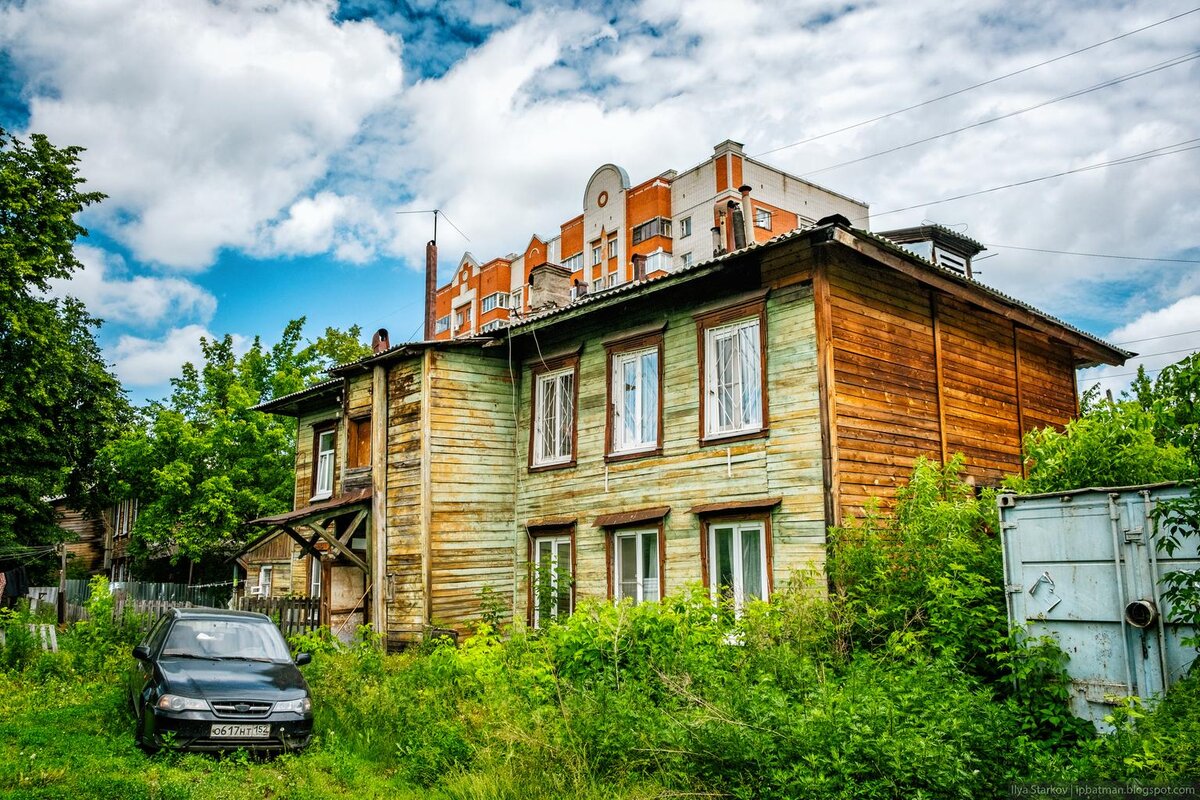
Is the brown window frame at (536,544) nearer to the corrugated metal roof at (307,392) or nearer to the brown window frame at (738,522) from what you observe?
the brown window frame at (738,522)

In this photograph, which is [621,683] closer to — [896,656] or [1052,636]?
[896,656]

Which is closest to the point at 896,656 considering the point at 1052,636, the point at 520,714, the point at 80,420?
the point at 1052,636

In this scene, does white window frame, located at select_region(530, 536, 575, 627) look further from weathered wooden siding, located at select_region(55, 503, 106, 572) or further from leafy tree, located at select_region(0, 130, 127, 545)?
weathered wooden siding, located at select_region(55, 503, 106, 572)

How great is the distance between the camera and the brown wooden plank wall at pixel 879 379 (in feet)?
40.1

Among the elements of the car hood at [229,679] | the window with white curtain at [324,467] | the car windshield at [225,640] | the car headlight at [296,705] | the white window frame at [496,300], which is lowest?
the car headlight at [296,705]

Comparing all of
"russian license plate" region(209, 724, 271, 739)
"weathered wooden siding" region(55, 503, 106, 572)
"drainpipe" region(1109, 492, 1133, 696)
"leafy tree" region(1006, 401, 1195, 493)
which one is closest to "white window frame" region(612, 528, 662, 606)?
"leafy tree" region(1006, 401, 1195, 493)

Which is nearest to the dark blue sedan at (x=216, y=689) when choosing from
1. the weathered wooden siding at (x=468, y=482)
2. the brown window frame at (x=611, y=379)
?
the weathered wooden siding at (x=468, y=482)

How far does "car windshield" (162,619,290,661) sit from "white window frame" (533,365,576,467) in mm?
6624

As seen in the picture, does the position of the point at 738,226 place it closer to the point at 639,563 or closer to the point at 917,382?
the point at 917,382

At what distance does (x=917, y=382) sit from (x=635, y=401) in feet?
15.6

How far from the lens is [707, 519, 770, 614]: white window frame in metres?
12.4

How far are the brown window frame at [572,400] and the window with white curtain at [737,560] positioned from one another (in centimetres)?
372

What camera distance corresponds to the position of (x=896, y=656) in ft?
31.7

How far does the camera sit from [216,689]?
9.23 m
